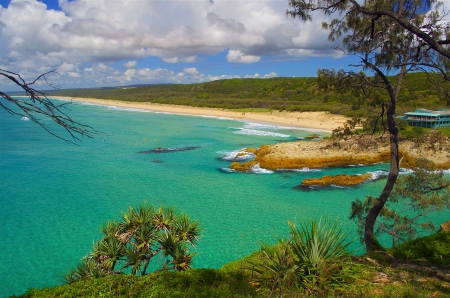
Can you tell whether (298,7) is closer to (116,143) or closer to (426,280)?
(426,280)

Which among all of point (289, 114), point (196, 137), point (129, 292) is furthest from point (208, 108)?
point (129, 292)

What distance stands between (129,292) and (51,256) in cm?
928

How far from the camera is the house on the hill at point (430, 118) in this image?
109 ft

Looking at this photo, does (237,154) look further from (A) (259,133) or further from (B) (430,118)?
(B) (430,118)

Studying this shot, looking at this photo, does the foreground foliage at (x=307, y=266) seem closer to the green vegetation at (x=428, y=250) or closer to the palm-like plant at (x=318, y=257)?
the palm-like plant at (x=318, y=257)

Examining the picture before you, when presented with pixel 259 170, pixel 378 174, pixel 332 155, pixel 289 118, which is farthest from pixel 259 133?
pixel 378 174

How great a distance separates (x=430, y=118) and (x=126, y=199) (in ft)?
98.2

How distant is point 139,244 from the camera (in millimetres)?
7754

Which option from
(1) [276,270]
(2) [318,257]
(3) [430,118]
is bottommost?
(1) [276,270]

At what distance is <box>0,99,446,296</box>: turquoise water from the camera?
13008 mm

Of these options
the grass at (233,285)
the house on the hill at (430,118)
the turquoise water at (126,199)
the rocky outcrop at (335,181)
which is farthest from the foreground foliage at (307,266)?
the house on the hill at (430,118)

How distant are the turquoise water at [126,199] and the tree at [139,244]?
2040mm

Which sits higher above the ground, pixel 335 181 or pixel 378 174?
pixel 378 174

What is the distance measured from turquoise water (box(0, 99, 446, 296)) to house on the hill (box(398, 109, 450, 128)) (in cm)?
1178
